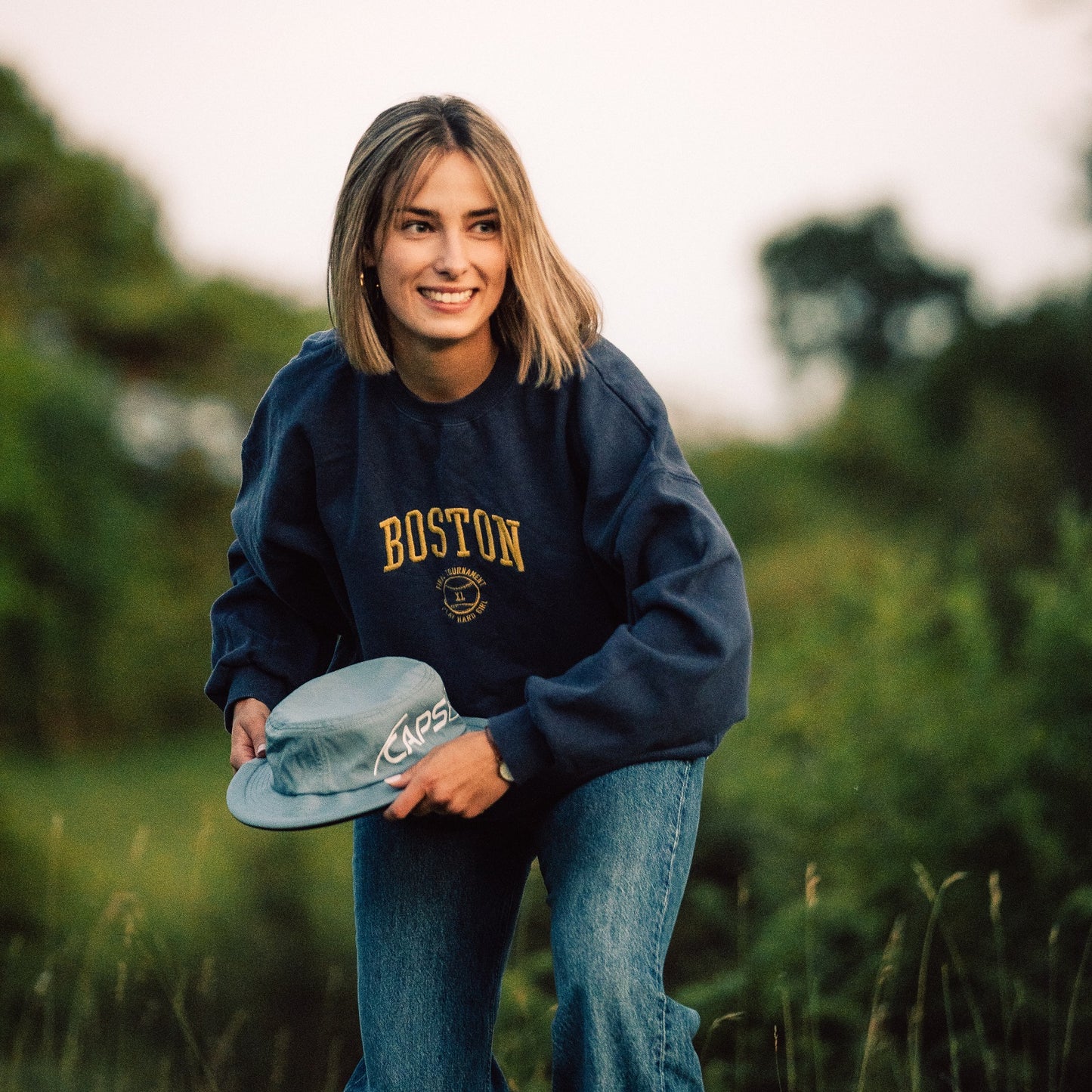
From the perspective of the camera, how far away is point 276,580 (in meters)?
2.68

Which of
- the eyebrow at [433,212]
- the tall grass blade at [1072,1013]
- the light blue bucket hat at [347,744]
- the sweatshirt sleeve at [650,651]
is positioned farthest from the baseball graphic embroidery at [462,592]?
the tall grass blade at [1072,1013]

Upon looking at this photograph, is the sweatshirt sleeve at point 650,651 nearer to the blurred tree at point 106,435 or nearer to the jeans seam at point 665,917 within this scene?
the jeans seam at point 665,917

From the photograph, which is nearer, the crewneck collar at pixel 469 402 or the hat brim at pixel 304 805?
the hat brim at pixel 304 805

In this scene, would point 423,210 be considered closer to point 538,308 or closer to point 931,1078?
point 538,308

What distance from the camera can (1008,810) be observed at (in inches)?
242

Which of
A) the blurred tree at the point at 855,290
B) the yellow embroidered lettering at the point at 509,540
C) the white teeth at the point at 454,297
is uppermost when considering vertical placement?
the blurred tree at the point at 855,290

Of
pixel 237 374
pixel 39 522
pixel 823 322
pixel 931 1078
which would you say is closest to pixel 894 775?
pixel 931 1078

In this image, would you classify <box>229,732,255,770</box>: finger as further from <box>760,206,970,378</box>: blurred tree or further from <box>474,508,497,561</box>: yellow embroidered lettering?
<box>760,206,970,378</box>: blurred tree

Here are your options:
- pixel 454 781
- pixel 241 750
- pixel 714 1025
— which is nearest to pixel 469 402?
pixel 454 781

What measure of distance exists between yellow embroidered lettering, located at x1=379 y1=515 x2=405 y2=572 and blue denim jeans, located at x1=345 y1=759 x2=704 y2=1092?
1.46 ft

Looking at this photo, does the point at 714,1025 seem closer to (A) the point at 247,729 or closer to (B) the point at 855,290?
(A) the point at 247,729

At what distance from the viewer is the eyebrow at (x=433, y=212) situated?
2391mm

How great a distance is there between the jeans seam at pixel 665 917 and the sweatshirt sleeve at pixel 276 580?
0.79 m

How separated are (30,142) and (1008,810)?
1180 inches
